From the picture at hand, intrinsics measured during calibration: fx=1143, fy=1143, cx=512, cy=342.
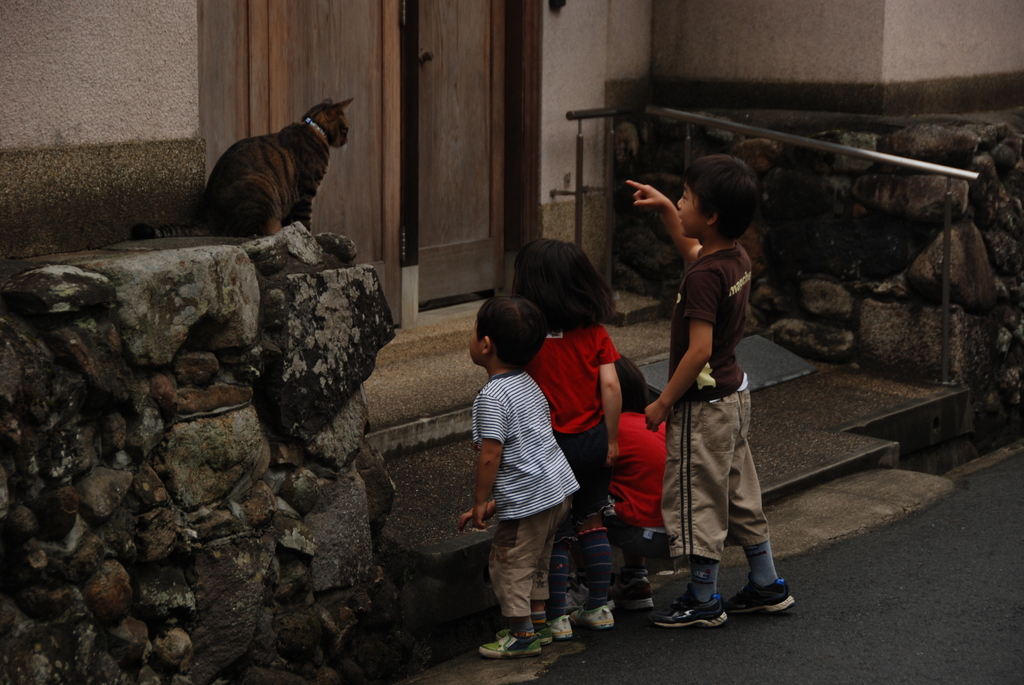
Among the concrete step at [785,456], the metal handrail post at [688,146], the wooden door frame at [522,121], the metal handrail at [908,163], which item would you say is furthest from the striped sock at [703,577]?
the metal handrail post at [688,146]

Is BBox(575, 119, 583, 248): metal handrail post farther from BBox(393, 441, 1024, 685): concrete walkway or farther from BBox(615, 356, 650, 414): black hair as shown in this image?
BBox(615, 356, 650, 414): black hair

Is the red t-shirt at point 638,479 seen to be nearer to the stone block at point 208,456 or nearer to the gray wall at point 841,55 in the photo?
the stone block at point 208,456

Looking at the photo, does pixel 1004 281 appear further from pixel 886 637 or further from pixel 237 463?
pixel 237 463

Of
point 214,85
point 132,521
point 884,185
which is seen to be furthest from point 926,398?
point 132,521

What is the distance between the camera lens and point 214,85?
4695 millimetres

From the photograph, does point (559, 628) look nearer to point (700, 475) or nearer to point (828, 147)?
point (700, 475)

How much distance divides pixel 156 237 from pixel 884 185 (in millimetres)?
4132

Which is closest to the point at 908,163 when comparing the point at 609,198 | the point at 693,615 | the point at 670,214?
the point at 609,198

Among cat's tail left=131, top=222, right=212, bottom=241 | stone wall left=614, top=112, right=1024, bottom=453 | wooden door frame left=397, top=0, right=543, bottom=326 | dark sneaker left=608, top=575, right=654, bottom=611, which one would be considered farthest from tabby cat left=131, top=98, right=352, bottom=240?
stone wall left=614, top=112, right=1024, bottom=453

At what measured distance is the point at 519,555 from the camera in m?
3.22

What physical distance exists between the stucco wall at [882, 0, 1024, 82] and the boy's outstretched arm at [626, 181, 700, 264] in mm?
3265

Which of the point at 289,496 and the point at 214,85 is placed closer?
the point at 289,496

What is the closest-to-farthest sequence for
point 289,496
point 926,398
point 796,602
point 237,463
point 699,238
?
1. point 237,463
2. point 289,496
3. point 699,238
4. point 796,602
5. point 926,398

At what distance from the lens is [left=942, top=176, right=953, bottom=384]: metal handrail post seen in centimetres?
601
